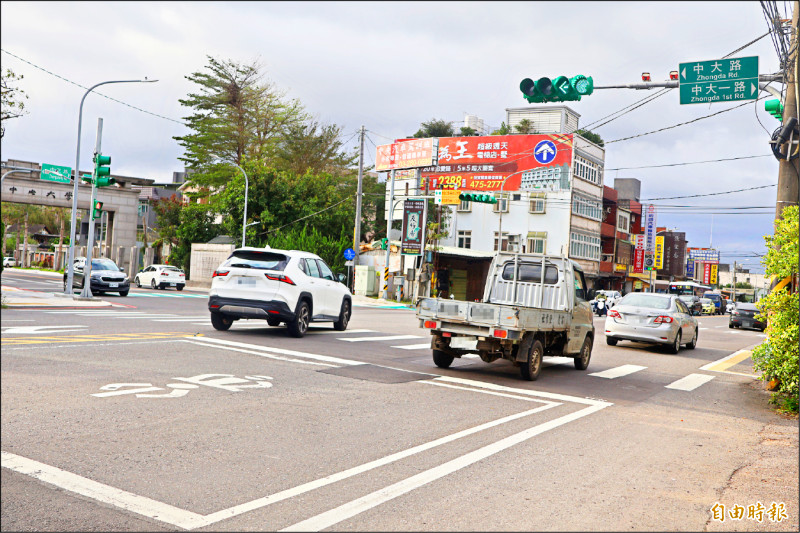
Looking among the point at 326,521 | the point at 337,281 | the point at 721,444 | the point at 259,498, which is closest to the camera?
the point at 326,521

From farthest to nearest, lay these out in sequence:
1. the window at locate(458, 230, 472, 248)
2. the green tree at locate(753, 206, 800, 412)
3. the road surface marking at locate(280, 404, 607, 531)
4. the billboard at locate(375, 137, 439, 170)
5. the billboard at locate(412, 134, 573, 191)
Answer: the window at locate(458, 230, 472, 248), the billboard at locate(412, 134, 573, 191), the billboard at locate(375, 137, 439, 170), the green tree at locate(753, 206, 800, 412), the road surface marking at locate(280, 404, 607, 531)

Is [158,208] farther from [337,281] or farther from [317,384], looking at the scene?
[317,384]

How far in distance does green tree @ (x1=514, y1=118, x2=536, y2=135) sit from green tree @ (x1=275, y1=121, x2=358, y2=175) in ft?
54.6

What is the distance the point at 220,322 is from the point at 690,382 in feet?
34.4

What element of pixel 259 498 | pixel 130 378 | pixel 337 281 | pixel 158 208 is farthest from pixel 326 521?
pixel 158 208

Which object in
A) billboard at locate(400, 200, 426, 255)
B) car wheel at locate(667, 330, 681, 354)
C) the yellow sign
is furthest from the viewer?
the yellow sign

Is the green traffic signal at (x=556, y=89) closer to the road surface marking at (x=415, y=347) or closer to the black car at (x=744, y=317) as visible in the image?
the road surface marking at (x=415, y=347)

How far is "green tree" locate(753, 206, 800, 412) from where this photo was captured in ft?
31.7

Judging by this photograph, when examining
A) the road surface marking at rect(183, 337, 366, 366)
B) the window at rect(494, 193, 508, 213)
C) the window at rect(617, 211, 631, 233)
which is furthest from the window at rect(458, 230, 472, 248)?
the road surface marking at rect(183, 337, 366, 366)

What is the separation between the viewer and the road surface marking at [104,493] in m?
4.53

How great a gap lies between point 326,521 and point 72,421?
12.1 ft

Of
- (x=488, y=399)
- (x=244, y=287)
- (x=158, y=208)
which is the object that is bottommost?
(x=488, y=399)

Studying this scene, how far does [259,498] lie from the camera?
195 inches

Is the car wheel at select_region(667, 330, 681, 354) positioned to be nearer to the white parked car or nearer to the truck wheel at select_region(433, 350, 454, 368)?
the truck wheel at select_region(433, 350, 454, 368)
